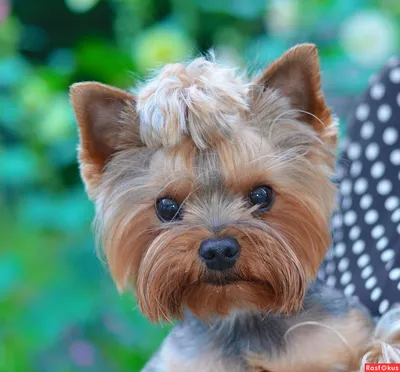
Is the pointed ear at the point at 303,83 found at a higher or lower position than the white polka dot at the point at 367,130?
higher

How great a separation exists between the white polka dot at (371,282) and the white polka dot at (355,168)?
266 mm

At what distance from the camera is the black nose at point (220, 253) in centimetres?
124

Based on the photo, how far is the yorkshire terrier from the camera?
1.28 m

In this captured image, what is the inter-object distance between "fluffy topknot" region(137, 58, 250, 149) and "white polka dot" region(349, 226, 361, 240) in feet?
1.43

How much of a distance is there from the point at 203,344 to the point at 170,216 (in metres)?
0.30

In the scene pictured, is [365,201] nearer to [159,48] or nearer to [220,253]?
[220,253]

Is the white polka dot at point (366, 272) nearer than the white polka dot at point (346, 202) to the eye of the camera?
Yes

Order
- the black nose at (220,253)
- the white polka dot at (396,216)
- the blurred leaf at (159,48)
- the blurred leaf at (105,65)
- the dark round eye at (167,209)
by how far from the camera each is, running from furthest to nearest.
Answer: the blurred leaf at (105,65)
the blurred leaf at (159,48)
the white polka dot at (396,216)
the dark round eye at (167,209)
the black nose at (220,253)

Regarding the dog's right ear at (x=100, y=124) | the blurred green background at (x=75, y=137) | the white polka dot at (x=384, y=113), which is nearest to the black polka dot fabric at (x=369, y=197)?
the white polka dot at (x=384, y=113)

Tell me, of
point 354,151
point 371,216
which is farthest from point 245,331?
point 354,151

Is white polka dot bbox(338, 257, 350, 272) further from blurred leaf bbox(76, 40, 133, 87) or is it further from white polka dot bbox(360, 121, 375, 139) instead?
blurred leaf bbox(76, 40, 133, 87)

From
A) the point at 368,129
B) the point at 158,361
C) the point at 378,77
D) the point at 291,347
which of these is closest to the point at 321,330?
the point at 291,347

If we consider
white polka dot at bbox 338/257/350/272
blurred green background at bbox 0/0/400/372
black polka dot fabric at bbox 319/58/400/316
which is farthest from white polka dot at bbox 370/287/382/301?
blurred green background at bbox 0/0/400/372

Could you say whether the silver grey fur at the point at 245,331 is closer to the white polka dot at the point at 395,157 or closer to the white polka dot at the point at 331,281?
the white polka dot at the point at 331,281
